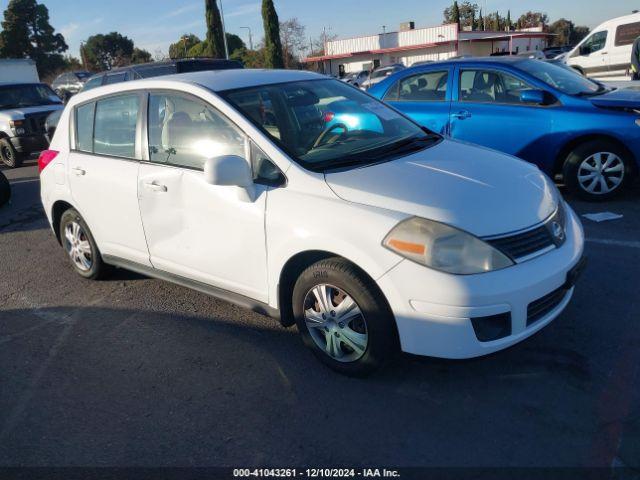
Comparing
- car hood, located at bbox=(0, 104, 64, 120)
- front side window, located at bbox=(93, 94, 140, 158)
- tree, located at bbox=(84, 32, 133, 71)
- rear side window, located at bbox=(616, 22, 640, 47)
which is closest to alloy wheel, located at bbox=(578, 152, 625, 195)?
front side window, located at bbox=(93, 94, 140, 158)

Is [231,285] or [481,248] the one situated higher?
[481,248]

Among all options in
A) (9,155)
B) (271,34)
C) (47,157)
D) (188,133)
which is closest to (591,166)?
(188,133)

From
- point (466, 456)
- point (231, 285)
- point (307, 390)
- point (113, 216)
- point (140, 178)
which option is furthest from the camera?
point (113, 216)

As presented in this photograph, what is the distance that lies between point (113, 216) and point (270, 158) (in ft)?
5.29

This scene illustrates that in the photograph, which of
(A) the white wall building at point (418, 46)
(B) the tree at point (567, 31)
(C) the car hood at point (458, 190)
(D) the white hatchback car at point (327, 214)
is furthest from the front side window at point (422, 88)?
(B) the tree at point (567, 31)

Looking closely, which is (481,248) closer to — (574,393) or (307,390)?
(574,393)

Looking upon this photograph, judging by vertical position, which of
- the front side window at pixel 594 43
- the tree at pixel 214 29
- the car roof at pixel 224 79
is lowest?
the car roof at pixel 224 79

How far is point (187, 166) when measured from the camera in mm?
3484

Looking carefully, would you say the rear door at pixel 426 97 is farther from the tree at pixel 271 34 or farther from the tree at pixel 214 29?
the tree at pixel 271 34

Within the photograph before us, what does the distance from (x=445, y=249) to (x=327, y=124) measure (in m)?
1.45

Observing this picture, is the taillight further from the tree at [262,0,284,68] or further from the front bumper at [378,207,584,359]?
the tree at [262,0,284,68]

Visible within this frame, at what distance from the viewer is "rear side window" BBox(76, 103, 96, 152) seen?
172 inches

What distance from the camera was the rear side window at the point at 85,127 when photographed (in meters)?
4.36

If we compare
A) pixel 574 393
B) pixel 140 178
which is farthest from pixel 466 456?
pixel 140 178
